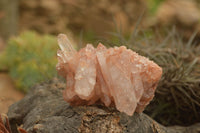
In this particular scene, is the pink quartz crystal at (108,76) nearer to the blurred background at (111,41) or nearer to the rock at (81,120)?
the rock at (81,120)

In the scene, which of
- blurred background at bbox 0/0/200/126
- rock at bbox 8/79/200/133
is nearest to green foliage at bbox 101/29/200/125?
blurred background at bbox 0/0/200/126

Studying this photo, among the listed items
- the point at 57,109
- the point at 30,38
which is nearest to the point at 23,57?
the point at 30,38

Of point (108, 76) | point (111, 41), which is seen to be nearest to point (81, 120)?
point (108, 76)

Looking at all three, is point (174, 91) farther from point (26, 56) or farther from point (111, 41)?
point (26, 56)

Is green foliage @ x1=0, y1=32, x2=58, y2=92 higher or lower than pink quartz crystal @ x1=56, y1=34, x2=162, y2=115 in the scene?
lower

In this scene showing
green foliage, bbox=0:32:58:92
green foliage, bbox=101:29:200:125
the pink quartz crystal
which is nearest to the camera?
the pink quartz crystal

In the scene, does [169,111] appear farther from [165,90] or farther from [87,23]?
[87,23]

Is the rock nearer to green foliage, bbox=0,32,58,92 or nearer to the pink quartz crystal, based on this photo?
the pink quartz crystal

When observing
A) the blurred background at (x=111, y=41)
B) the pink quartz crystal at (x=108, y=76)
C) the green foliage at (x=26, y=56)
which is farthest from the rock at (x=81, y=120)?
the green foliage at (x=26, y=56)
